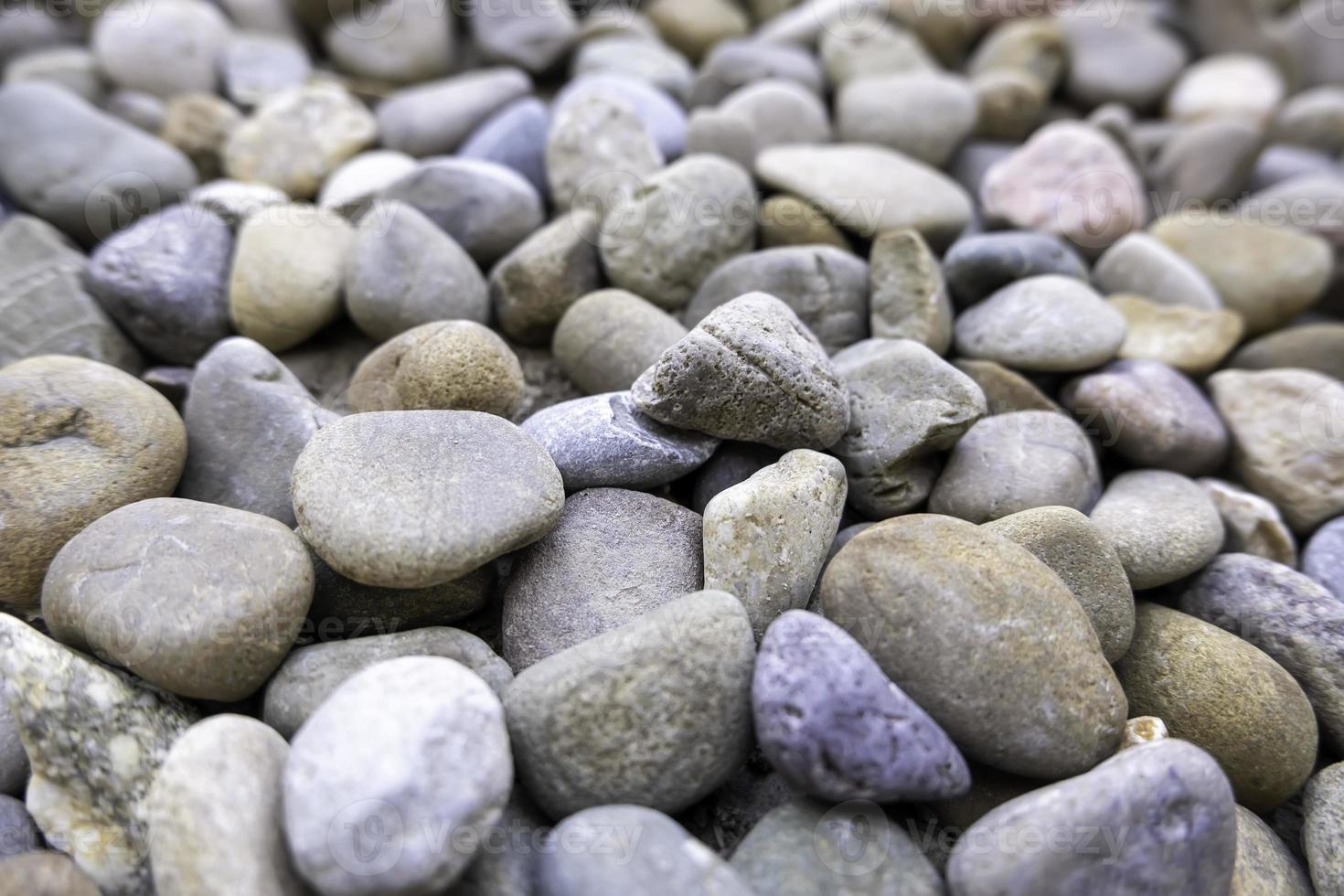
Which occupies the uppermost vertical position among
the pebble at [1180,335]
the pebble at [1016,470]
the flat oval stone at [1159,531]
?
the pebble at [1180,335]

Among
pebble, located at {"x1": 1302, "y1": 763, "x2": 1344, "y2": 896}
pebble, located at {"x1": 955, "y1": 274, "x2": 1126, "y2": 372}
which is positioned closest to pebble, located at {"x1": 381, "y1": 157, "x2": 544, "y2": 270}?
pebble, located at {"x1": 955, "y1": 274, "x2": 1126, "y2": 372}

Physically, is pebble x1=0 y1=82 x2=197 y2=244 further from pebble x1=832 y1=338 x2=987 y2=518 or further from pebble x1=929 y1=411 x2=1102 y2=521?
pebble x1=929 y1=411 x2=1102 y2=521

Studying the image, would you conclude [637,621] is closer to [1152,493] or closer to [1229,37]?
[1152,493]

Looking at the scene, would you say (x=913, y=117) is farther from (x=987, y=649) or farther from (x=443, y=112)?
(x=987, y=649)

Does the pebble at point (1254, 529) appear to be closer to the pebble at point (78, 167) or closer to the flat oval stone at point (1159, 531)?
the flat oval stone at point (1159, 531)

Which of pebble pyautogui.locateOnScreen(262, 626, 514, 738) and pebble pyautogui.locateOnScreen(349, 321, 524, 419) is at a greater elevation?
pebble pyautogui.locateOnScreen(349, 321, 524, 419)

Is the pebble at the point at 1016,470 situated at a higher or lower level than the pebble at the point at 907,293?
lower

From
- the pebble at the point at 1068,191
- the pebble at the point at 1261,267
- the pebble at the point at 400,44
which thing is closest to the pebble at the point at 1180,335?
the pebble at the point at 1261,267
